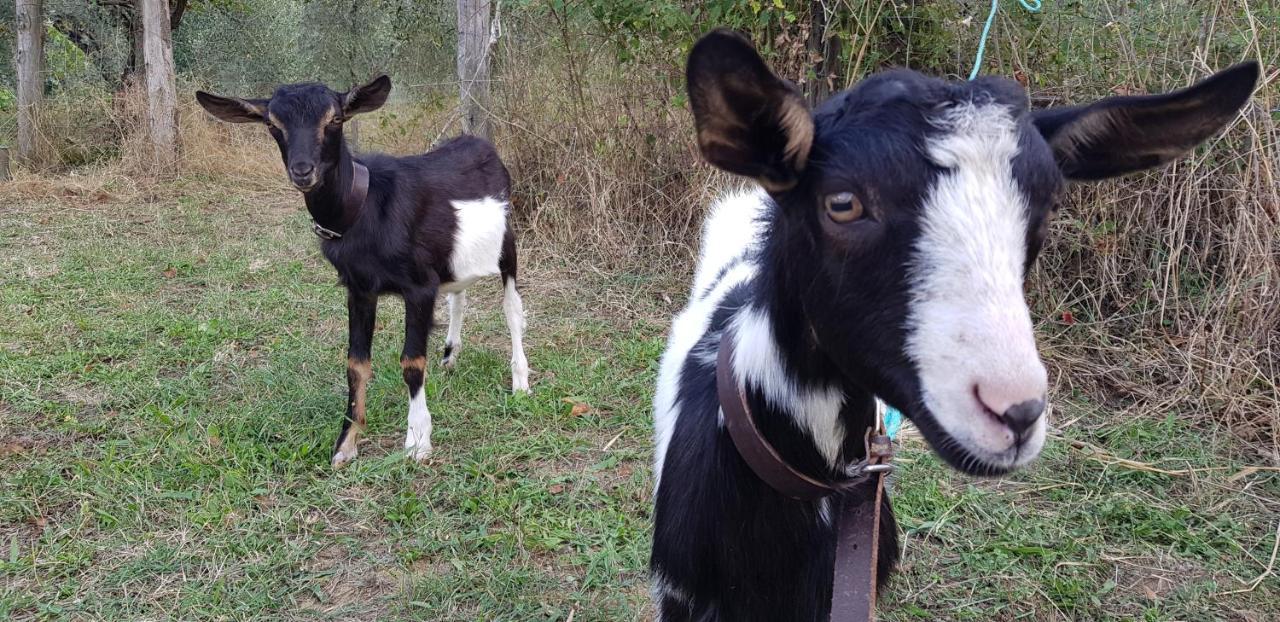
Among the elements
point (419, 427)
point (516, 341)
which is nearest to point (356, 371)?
point (419, 427)

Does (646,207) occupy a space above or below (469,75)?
below

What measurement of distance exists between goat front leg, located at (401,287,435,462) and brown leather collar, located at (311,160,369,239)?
452mm

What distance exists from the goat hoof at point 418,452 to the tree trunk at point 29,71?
10022mm

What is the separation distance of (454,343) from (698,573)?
342 centimetres

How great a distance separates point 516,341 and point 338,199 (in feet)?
4.33

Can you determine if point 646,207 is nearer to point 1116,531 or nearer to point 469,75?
point 469,75

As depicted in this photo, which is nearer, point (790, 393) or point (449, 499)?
point (790, 393)

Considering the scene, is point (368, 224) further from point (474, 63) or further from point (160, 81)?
point (160, 81)

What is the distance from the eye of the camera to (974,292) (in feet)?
3.86

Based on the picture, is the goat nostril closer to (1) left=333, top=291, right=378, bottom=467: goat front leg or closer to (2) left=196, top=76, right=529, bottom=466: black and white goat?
(2) left=196, top=76, right=529, bottom=466: black and white goat

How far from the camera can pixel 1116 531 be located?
3092 millimetres

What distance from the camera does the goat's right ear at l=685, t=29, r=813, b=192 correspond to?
4.05 feet

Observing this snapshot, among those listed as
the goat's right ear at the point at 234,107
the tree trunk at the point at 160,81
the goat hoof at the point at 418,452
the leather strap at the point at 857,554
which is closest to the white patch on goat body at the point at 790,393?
the leather strap at the point at 857,554

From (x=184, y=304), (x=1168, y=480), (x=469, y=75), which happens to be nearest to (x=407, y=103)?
(x=469, y=75)
